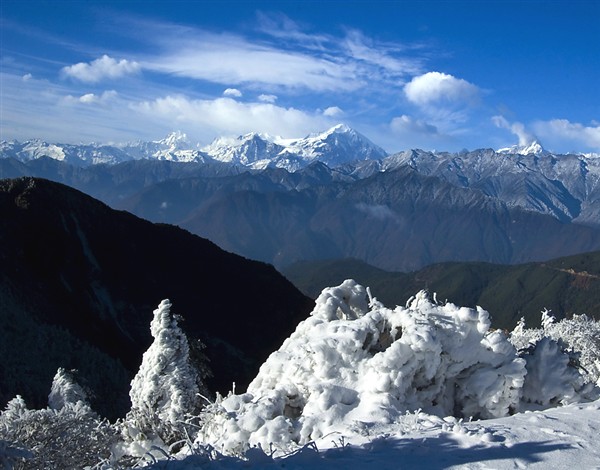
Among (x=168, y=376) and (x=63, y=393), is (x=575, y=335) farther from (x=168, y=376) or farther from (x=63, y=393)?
(x=63, y=393)

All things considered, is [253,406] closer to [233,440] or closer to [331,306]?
[233,440]

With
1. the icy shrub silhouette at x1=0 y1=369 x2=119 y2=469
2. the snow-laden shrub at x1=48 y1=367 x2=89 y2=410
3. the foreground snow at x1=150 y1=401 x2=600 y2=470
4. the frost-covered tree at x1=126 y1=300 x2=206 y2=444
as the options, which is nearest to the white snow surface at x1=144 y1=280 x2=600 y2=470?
the foreground snow at x1=150 y1=401 x2=600 y2=470

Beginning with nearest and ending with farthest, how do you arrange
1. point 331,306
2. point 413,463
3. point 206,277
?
1. point 413,463
2. point 331,306
3. point 206,277

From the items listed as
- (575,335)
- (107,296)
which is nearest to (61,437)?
(575,335)

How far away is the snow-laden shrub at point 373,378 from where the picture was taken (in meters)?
8.76

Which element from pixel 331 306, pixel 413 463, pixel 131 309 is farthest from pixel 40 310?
pixel 413 463

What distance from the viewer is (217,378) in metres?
55.0

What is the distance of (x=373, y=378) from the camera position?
9672 millimetres

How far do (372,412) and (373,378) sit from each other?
0.83m

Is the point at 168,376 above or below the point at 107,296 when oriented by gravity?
above

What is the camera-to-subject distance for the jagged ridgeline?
144 ft

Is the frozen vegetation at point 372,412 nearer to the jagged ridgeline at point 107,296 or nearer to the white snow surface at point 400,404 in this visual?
the white snow surface at point 400,404

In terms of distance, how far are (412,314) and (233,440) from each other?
4.27 m

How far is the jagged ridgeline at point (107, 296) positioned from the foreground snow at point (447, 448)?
28.1 meters
